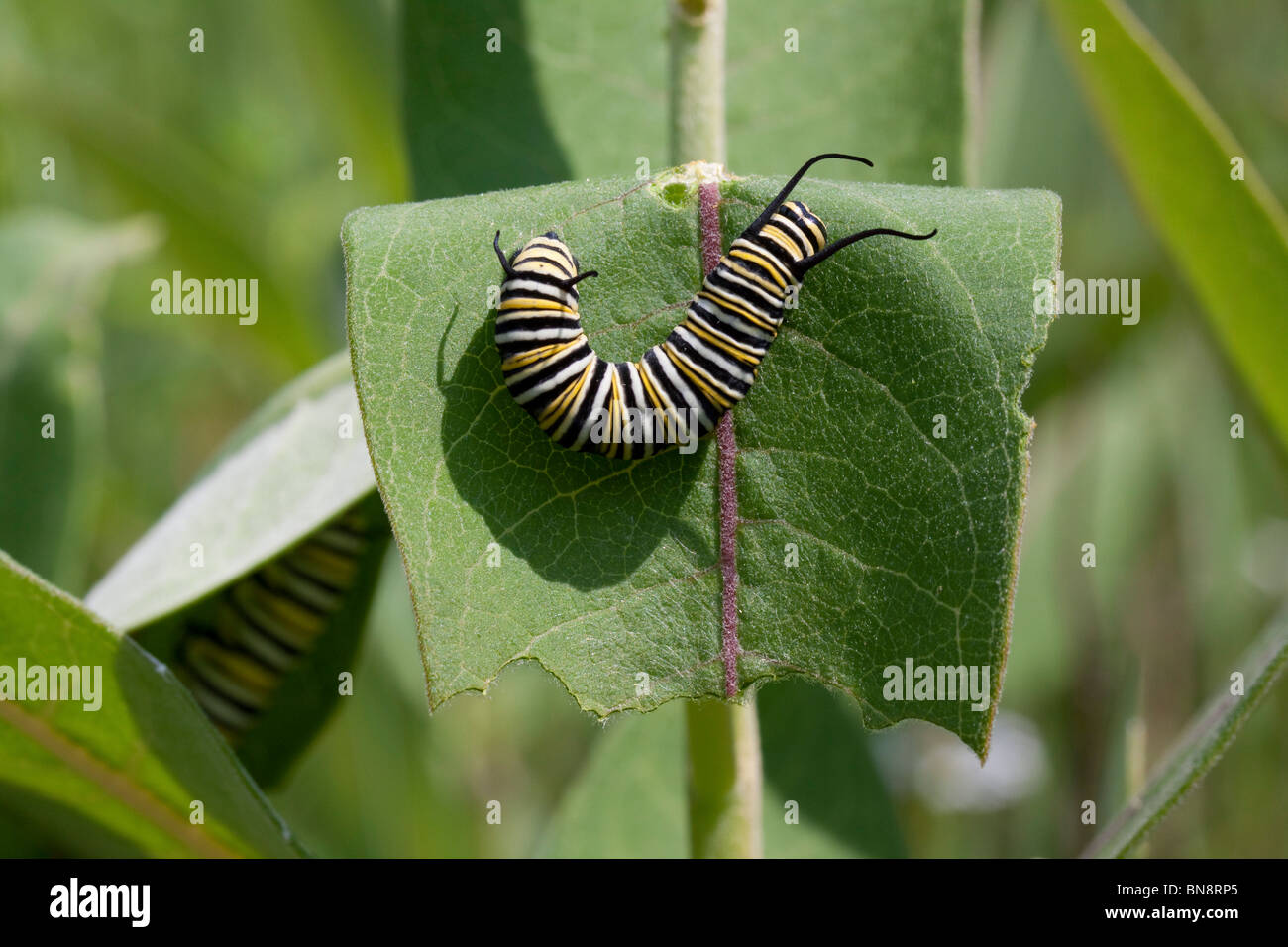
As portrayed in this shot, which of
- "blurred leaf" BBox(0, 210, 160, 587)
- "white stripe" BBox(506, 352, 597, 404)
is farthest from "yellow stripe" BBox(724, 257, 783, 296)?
"blurred leaf" BBox(0, 210, 160, 587)

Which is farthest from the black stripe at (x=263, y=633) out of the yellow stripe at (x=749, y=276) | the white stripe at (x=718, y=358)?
the yellow stripe at (x=749, y=276)

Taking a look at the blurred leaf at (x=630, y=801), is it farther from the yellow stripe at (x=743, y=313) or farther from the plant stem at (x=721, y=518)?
the yellow stripe at (x=743, y=313)

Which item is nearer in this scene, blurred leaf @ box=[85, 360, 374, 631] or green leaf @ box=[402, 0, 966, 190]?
blurred leaf @ box=[85, 360, 374, 631]

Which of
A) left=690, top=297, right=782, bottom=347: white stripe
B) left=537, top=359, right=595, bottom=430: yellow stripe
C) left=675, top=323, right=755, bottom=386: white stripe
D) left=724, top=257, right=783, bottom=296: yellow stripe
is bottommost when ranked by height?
left=537, top=359, right=595, bottom=430: yellow stripe

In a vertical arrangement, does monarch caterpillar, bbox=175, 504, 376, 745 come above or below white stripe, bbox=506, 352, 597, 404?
below

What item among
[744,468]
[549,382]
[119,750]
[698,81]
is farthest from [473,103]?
[119,750]

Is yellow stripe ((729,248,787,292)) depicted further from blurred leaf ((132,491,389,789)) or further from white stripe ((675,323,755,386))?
blurred leaf ((132,491,389,789))

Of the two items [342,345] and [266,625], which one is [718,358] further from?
[342,345]

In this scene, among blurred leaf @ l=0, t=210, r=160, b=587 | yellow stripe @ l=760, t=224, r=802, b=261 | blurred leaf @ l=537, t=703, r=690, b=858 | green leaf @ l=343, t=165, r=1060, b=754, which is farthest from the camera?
blurred leaf @ l=0, t=210, r=160, b=587
